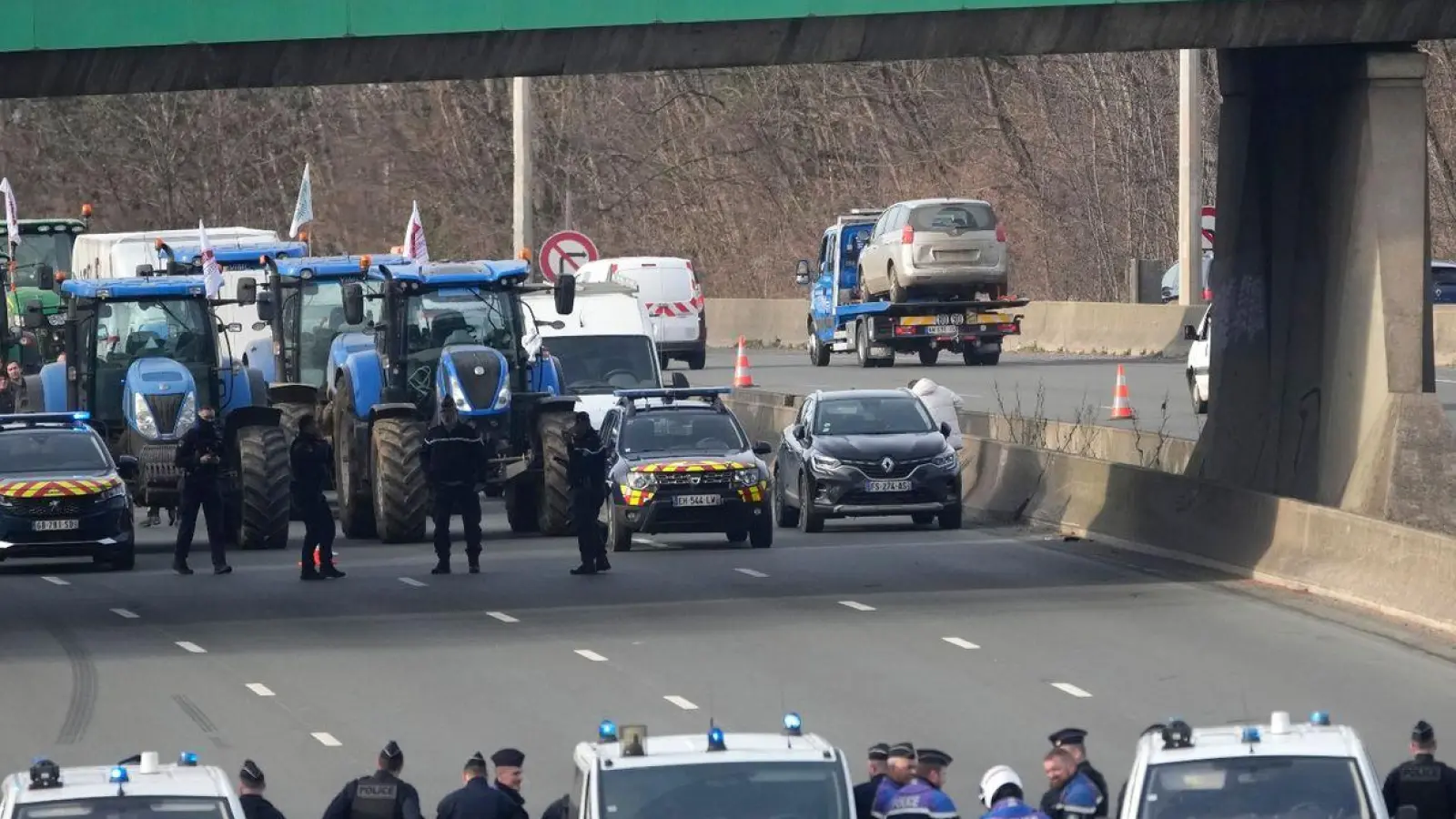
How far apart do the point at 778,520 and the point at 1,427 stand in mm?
8364

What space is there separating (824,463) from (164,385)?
6841 millimetres

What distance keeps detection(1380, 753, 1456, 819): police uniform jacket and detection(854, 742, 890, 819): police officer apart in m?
2.16

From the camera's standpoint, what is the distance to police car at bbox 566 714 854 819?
397 inches

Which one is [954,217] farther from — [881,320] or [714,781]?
[714,781]

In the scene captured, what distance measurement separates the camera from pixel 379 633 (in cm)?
2080

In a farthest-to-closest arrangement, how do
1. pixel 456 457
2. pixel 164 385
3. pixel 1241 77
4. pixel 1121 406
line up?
1. pixel 1121 406
2. pixel 164 385
3. pixel 1241 77
4. pixel 456 457

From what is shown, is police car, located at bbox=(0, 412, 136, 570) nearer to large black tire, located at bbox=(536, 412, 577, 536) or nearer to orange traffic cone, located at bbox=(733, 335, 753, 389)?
large black tire, located at bbox=(536, 412, 577, 536)

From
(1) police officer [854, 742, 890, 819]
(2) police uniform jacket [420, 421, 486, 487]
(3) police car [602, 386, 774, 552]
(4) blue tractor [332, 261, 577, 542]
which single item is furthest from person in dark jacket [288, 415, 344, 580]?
(1) police officer [854, 742, 890, 819]

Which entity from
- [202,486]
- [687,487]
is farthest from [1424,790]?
[202,486]

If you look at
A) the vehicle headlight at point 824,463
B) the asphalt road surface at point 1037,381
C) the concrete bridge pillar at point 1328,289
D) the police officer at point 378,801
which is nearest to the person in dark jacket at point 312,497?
the vehicle headlight at point 824,463

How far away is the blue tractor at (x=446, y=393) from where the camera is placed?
87.7ft

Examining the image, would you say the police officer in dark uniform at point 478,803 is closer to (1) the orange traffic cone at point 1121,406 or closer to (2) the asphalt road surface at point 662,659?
(2) the asphalt road surface at point 662,659

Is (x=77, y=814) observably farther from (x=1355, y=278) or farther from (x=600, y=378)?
(x=600, y=378)

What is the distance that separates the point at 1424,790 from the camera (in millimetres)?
11391
